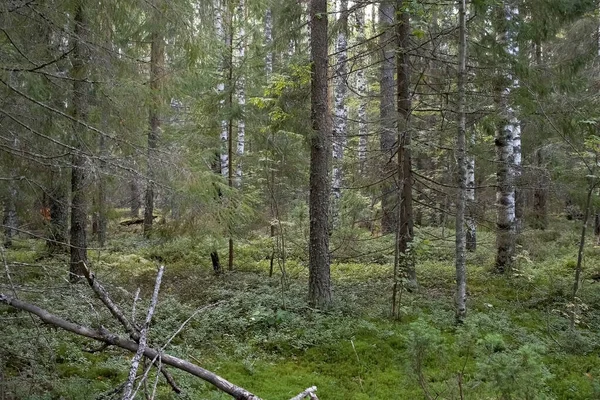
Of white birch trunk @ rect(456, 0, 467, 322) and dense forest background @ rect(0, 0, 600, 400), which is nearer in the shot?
dense forest background @ rect(0, 0, 600, 400)

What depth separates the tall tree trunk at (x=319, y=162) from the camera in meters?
7.33

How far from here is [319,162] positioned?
24.3ft

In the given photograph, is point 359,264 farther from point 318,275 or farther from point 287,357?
point 287,357

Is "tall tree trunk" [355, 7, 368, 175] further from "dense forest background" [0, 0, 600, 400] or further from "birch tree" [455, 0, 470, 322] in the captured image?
"birch tree" [455, 0, 470, 322]

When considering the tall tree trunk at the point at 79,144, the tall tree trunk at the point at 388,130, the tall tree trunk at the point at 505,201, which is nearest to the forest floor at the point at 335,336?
the tall tree trunk at the point at 505,201

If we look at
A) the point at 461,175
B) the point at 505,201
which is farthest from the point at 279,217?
the point at 505,201

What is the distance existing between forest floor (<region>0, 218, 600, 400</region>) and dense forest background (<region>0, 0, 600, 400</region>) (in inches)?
1.5

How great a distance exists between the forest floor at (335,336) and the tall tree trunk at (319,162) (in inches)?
18.0

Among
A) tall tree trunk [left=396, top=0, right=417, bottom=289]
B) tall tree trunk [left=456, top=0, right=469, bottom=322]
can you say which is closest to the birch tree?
tall tree trunk [left=456, top=0, right=469, bottom=322]

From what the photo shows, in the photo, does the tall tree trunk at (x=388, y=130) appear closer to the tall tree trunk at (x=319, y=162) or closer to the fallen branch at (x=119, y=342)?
the tall tree trunk at (x=319, y=162)

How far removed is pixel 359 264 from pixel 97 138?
6764 millimetres

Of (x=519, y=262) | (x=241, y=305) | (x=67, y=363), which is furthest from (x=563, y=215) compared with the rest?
(x=67, y=363)

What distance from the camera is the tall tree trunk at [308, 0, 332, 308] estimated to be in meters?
7.33

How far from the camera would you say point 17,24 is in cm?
556
